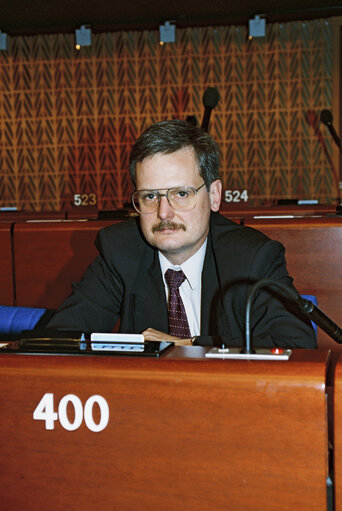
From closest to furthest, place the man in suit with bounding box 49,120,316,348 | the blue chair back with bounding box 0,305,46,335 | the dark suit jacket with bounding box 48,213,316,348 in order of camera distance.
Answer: the dark suit jacket with bounding box 48,213,316,348 < the man in suit with bounding box 49,120,316,348 < the blue chair back with bounding box 0,305,46,335

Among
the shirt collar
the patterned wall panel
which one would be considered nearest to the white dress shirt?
the shirt collar

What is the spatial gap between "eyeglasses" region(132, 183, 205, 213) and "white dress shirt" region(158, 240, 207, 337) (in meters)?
0.20

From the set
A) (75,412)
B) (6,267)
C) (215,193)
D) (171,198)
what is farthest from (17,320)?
(75,412)

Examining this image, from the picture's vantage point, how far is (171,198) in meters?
1.87

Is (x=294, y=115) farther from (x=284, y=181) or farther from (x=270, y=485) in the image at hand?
(x=270, y=485)

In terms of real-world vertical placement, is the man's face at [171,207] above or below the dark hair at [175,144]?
below

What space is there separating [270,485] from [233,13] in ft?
26.4

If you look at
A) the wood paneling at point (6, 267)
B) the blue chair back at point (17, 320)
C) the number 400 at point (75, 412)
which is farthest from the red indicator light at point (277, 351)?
the wood paneling at point (6, 267)

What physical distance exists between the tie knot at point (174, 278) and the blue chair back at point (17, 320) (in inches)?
19.7

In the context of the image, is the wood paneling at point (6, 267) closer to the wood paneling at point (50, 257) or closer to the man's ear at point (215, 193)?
the wood paneling at point (50, 257)

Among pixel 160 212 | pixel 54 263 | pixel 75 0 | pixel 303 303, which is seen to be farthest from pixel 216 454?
pixel 75 0

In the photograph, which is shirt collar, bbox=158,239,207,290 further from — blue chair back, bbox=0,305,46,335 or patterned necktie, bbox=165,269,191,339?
blue chair back, bbox=0,305,46,335

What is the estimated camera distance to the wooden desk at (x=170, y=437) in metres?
0.70

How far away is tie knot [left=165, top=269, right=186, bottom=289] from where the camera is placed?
1999mm
